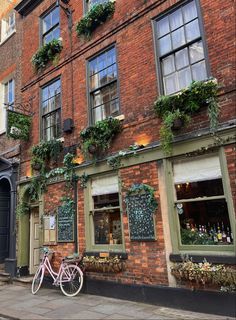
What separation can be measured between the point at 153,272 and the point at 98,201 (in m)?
2.43

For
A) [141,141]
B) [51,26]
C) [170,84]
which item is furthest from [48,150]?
[51,26]

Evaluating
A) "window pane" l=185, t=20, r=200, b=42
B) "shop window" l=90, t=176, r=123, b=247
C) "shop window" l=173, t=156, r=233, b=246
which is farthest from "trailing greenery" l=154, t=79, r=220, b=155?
"shop window" l=90, t=176, r=123, b=247

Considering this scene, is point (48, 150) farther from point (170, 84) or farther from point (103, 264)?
point (170, 84)

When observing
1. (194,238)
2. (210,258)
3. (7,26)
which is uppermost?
(7,26)

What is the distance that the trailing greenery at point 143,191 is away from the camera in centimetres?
710

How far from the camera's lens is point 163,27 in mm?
7816

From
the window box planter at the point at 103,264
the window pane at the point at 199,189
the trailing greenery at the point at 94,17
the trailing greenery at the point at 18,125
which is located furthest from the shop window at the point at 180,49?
the trailing greenery at the point at 18,125

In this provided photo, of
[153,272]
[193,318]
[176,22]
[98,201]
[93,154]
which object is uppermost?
[176,22]

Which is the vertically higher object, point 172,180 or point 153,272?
point 172,180

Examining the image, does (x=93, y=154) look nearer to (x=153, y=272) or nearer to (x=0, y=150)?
(x=153, y=272)

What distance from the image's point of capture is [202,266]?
6074mm

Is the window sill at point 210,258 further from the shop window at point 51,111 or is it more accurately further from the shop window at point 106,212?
the shop window at point 51,111

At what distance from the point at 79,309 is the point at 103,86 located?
5.55 metres

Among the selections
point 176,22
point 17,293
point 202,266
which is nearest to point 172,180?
point 202,266
